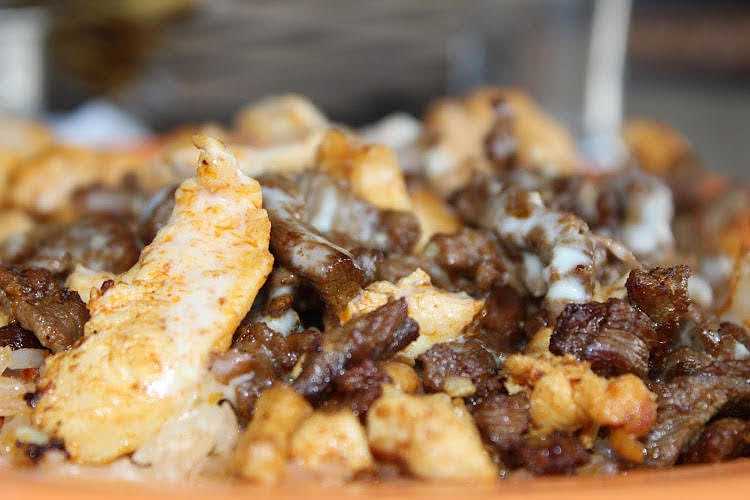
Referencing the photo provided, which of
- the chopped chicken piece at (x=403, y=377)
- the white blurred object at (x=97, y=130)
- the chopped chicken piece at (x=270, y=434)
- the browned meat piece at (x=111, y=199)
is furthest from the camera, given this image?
the white blurred object at (x=97, y=130)

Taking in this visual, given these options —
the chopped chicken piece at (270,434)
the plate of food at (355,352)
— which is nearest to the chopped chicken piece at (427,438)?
the plate of food at (355,352)

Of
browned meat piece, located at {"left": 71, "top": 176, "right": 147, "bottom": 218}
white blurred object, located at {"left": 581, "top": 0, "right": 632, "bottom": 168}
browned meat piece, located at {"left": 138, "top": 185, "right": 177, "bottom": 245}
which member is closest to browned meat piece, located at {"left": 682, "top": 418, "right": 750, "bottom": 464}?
browned meat piece, located at {"left": 138, "top": 185, "right": 177, "bottom": 245}

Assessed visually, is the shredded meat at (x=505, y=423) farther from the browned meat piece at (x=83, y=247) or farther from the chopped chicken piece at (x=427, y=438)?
the browned meat piece at (x=83, y=247)

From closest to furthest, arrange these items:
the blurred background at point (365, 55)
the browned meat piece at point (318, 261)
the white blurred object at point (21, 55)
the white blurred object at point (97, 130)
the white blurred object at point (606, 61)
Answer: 1. the browned meat piece at point (318, 261)
2. the white blurred object at point (97, 130)
3. the white blurred object at point (21, 55)
4. the blurred background at point (365, 55)
5. the white blurred object at point (606, 61)

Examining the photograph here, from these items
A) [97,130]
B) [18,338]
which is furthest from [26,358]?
[97,130]

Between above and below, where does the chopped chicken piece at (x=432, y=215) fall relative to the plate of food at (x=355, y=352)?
below

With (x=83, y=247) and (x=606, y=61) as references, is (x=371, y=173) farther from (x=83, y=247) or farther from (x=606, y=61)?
(x=606, y=61)
